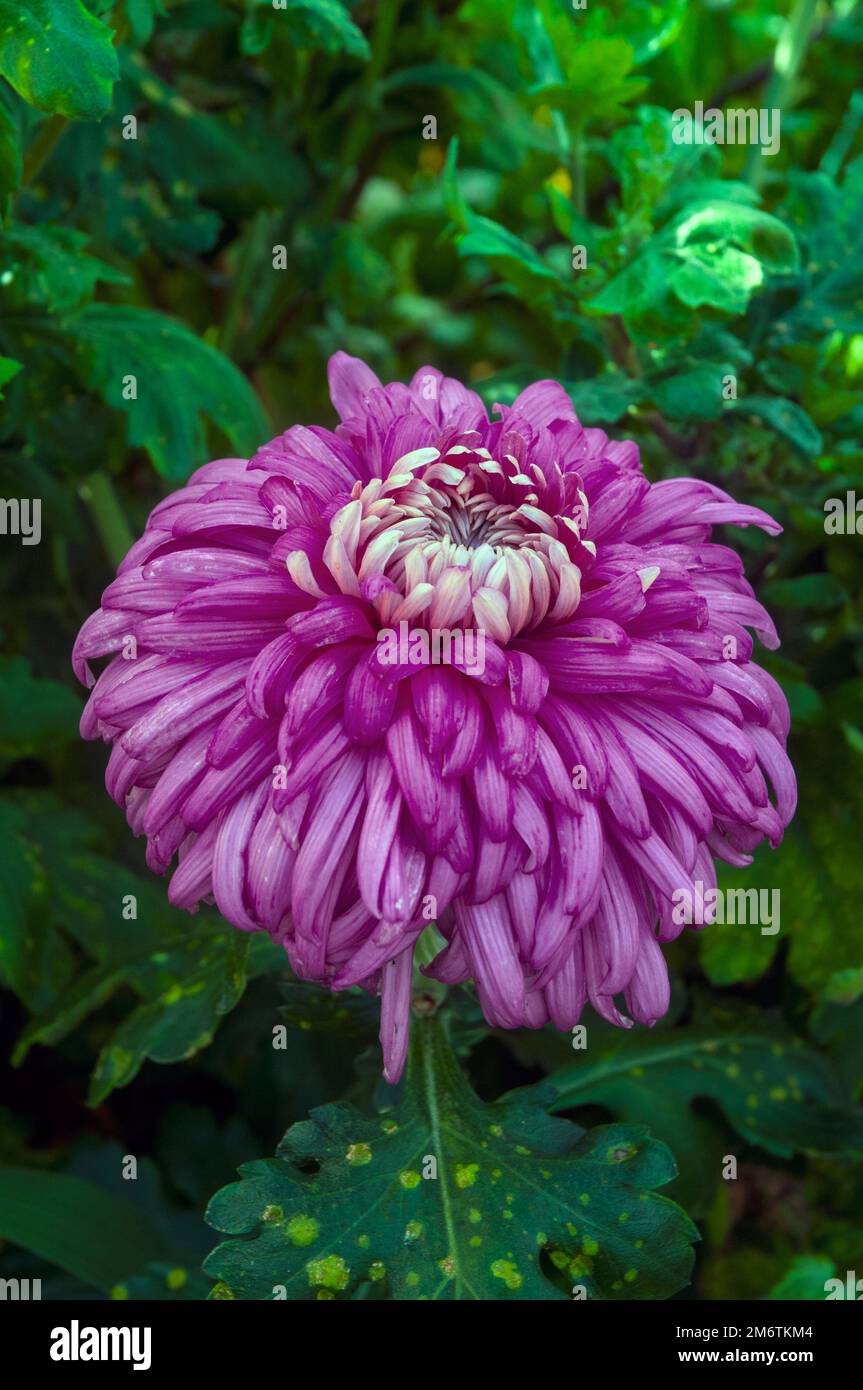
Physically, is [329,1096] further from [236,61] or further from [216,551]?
[236,61]

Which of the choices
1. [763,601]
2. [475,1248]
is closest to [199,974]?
[475,1248]

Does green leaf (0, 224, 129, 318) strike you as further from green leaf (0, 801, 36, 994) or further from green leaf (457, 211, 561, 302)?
green leaf (0, 801, 36, 994)

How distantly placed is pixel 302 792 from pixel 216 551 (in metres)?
0.15

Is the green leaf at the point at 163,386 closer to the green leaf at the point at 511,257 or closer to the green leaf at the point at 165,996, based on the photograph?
the green leaf at the point at 511,257

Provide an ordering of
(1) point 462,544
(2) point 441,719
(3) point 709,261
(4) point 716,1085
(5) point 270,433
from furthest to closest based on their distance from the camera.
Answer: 1. (5) point 270,433
2. (4) point 716,1085
3. (3) point 709,261
4. (1) point 462,544
5. (2) point 441,719

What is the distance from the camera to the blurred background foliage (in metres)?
0.94

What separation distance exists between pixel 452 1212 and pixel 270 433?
0.71m

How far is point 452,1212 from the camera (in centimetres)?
77

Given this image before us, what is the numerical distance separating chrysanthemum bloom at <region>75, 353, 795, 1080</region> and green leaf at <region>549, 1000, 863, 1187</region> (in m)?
0.37

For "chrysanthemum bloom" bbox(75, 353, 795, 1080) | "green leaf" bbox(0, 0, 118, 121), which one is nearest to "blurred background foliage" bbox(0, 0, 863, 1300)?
"green leaf" bbox(0, 0, 118, 121)

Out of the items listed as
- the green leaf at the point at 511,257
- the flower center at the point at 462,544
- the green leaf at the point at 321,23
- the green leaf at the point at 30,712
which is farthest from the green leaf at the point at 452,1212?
the green leaf at the point at 321,23

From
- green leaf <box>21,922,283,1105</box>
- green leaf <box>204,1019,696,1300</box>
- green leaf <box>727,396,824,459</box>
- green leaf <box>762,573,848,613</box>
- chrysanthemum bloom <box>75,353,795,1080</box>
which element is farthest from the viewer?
green leaf <box>762,573,848,613</box>

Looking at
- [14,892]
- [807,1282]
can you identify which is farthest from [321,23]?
[807,1282]

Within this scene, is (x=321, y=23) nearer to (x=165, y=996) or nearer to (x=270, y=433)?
(x=270, y=433)
